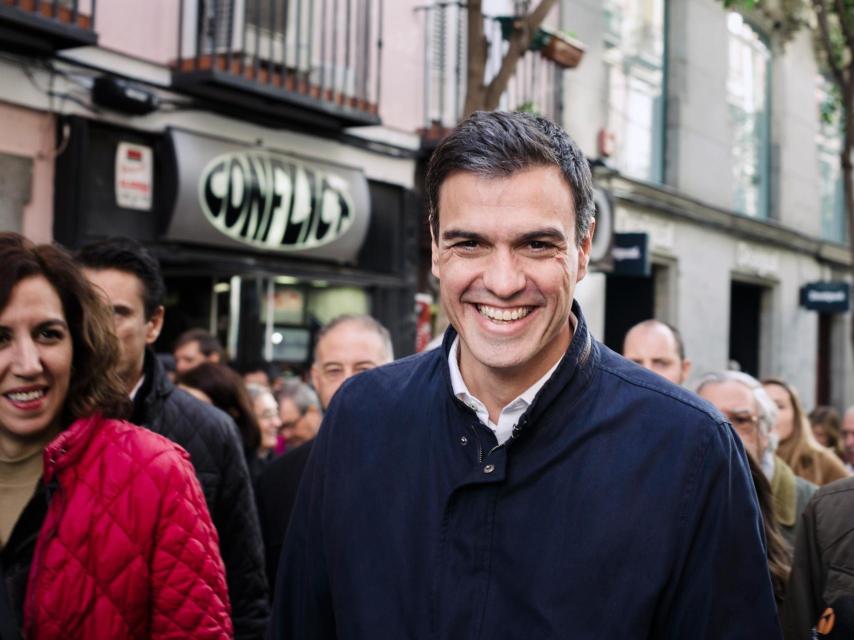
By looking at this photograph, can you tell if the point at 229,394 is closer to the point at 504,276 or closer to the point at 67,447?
the point at 67,447

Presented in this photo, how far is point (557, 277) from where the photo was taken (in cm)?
227

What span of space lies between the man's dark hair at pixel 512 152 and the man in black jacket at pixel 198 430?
5.85ft

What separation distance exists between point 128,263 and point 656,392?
7.77ft

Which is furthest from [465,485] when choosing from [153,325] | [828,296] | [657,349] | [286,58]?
[828,296]

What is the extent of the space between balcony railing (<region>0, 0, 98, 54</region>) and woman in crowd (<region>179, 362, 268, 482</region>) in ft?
11.7

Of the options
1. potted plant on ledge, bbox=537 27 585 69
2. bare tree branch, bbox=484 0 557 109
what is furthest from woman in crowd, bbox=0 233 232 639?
potted plant on ledge, bbox=537 27 585 69

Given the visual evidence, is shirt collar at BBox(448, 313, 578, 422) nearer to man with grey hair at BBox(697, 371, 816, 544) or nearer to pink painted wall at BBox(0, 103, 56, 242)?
man with grey hair at BBox(697, 371, 816, 544)

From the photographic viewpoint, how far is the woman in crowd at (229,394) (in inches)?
227

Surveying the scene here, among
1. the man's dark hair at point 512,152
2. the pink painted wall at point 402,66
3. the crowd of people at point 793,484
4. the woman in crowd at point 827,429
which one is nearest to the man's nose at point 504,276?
the man's dark hair at point 512,152

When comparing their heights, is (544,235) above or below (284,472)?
above

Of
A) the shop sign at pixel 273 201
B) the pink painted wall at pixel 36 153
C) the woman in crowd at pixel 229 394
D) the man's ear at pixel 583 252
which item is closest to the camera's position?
the man's ear at pixel 583 252

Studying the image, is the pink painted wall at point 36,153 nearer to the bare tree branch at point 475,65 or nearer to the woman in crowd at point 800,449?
the bare tree branch at point 475,65

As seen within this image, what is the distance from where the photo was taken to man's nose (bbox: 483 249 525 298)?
2.25 meters

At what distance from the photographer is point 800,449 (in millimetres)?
6355
